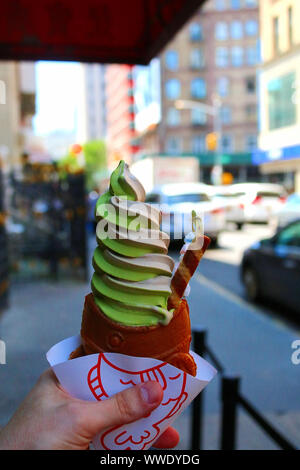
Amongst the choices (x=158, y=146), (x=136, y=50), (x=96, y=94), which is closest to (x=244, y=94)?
(x=158, y=146)

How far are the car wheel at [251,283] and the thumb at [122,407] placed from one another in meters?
7.08

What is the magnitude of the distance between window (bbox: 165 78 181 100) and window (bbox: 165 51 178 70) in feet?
2.95

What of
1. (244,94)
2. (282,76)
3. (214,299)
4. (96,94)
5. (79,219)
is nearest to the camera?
(282,76)

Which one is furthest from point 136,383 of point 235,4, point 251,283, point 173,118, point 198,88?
point 173,118

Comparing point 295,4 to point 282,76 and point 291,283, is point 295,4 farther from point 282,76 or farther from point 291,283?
point 291,283

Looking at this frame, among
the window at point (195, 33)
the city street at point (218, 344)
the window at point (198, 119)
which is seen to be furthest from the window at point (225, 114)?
the city street at point (218, 344)

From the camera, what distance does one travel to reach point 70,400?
3.80 ft

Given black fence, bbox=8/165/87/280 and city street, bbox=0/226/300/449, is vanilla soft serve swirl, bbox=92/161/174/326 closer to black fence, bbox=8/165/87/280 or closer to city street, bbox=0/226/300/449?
city street, bbox=0/226/300/449

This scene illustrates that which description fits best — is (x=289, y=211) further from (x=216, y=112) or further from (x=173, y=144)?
(x=173, y=144)

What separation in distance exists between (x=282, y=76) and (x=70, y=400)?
7.88ft

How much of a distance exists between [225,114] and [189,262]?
32.6m

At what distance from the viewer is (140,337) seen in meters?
1.12

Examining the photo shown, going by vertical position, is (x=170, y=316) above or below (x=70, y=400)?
above

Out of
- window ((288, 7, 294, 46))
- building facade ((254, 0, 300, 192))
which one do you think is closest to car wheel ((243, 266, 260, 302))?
building facade ((254, 0, 300, 192))
